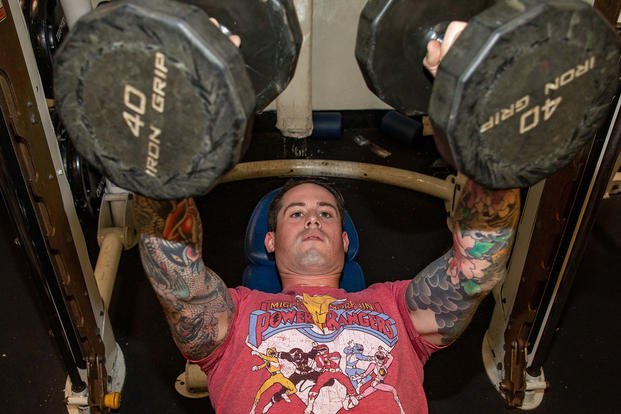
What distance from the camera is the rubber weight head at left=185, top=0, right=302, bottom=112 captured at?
1354 millimetres

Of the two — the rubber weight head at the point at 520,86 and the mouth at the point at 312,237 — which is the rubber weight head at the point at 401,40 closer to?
the rubber weight head at the point at 520,86

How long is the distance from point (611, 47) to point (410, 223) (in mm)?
2379

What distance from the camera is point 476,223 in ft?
4.99

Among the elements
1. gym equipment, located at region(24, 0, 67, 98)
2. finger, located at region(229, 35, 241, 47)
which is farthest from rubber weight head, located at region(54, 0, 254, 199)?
Result: gym equipment, located at region(24, 0, 67, 98)

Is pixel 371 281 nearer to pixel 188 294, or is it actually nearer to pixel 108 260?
pixel 108 260

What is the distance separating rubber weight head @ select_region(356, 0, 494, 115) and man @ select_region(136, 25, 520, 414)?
0.05 meters

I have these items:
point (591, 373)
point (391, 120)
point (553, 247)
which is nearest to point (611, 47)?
point (553, 247)

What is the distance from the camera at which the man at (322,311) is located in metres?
1.46

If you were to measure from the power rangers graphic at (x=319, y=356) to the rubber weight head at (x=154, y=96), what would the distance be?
30.9 inches

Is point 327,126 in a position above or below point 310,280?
below

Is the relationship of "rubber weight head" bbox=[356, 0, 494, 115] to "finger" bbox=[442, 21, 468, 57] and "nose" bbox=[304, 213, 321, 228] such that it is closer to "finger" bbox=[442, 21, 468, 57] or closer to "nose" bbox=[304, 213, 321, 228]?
"finger" bbox=[442, 21, 468, 57]

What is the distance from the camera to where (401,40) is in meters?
1.39

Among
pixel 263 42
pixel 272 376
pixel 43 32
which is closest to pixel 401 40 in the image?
pixel 263 42

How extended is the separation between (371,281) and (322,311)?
1241 millimetres
